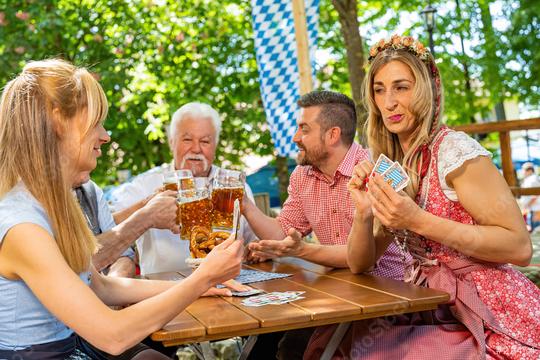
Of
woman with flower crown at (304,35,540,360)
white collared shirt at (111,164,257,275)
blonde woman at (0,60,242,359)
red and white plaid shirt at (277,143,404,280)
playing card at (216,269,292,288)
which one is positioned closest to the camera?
blonde woman at (0,60,242,359)

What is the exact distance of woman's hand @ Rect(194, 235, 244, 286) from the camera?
1819 millimetres

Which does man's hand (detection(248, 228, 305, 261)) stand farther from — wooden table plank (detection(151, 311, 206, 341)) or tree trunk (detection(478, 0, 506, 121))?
tree trunk (detection(478, 0, 506, 121))

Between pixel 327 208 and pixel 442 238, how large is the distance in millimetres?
1037

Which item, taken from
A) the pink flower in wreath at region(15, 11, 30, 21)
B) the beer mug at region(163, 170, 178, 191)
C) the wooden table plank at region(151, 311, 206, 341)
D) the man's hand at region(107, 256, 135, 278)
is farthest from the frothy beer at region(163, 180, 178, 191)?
the pink flower in wreath at region(15, 11, 30, 21)

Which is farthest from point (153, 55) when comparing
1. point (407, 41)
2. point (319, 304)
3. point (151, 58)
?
point (319, 304)

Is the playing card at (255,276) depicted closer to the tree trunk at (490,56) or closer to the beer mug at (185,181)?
the beer mug at (185,181)

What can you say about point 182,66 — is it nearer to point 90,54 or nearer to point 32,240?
point 90,54

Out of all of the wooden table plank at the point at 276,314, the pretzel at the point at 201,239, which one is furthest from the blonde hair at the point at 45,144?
the pretzel at the point at 201,239

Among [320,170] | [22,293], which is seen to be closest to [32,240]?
[22,293]

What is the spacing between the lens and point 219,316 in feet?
6.15

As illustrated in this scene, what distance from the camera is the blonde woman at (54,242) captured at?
1651 mm

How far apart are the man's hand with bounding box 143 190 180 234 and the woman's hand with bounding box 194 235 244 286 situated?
1006 mm

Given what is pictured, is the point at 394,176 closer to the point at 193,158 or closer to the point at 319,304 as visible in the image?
the point at 319,304

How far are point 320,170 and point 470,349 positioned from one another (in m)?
1.36
